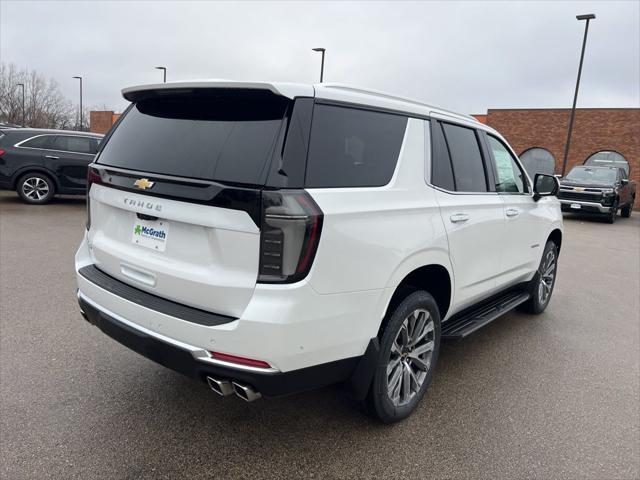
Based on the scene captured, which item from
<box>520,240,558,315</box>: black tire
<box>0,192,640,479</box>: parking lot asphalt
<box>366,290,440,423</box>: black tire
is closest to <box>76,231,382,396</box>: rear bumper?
<box>366,290,440,423</box>: black tire

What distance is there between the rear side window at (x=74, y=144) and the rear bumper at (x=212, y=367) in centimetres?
1003

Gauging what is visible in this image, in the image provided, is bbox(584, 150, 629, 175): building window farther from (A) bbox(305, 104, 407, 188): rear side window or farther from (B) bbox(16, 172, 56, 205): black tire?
(A) bbox(305, 104, 407, 188): rear side window

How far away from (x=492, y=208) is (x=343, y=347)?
193 centimetres

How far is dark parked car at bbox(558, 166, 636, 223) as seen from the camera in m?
15.3

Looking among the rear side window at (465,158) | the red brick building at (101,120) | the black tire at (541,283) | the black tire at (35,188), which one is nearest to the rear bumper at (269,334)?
the rear side window at (465,158)

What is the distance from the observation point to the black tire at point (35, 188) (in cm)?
1081

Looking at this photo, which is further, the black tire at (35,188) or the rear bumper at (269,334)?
the black tire at (35,188)

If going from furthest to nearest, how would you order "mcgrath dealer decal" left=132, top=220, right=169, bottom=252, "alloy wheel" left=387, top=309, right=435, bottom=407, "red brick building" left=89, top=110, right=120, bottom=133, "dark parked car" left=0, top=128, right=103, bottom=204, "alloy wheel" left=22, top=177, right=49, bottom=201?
1. "red brick building" left=89, top=110, right=120, bottom=133
2. "alloy wheel" left=22, top=177, right=49, bottom=201
3. "dark parked car" left=0, top=128, right=103, bottom=204
4. "alloy wheel" left=387, top=309, right=435, bottom=407
5. "mcgrath dealer decal" left=132, top=220, right=169, bottom=252

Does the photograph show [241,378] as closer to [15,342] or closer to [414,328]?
[414,328]

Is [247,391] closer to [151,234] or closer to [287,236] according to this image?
[287,236]

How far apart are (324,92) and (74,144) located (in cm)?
1060

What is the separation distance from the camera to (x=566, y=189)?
16047 millimetres

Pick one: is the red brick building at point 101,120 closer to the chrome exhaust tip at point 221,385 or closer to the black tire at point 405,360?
the black tire at point 405,360

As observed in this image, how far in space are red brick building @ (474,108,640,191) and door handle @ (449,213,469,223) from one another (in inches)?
995
